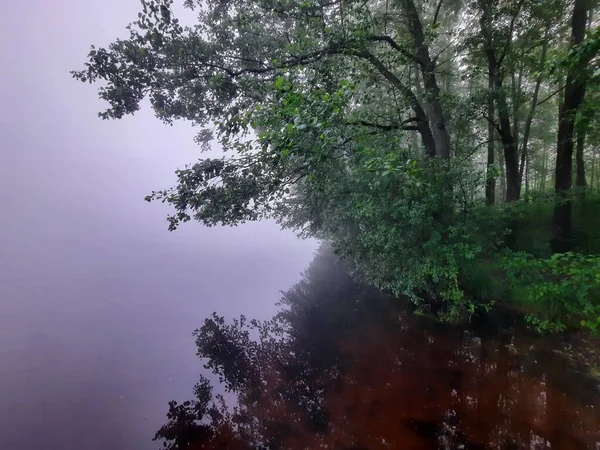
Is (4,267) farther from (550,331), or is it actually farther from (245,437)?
(550,331)

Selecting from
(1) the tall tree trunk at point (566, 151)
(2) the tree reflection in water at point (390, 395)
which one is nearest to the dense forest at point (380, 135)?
(1) the tall tree trunk at point (566, 151)

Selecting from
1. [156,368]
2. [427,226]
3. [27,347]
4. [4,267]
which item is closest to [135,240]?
[4,267]

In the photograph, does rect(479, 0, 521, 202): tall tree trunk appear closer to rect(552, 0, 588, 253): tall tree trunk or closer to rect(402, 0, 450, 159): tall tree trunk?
rect(552, 0, 588, 253): tall tree trunk

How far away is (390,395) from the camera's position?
24.8ft

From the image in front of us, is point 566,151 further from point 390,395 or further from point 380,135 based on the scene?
point 390,395

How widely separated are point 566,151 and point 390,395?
9.32m

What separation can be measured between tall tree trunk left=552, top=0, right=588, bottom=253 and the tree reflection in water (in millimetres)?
3890

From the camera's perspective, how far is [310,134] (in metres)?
4.88

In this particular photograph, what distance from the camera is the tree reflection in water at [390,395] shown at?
614cm

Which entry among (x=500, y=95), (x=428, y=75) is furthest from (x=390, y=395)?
(x=500, y=95)

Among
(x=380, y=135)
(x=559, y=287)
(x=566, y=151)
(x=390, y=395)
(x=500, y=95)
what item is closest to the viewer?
(x=559, y=287)

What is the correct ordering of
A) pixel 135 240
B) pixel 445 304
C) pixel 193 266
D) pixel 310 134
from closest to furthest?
pixel 310 134
pixel 445 304
pixel 193 266
pixel 135 240

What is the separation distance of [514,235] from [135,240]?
36456 millimetres

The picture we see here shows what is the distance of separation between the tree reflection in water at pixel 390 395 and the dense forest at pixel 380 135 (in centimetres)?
137
